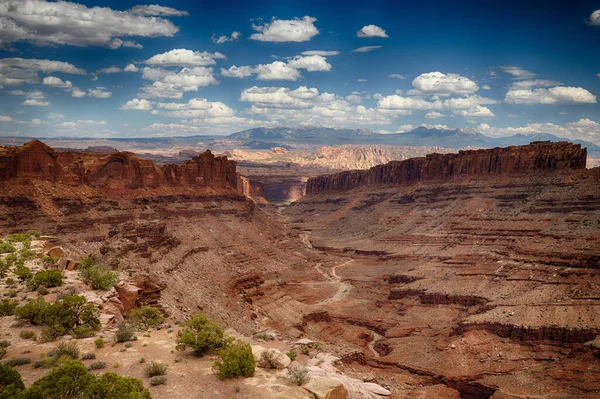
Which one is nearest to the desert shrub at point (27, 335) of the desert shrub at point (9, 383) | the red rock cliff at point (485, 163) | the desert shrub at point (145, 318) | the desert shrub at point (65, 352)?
the desert shrub at point (65, 352)

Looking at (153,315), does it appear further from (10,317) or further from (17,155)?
(17,155)

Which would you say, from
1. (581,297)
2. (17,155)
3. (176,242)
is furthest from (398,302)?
(17,155)

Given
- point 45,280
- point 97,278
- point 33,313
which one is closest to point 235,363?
point 33,313

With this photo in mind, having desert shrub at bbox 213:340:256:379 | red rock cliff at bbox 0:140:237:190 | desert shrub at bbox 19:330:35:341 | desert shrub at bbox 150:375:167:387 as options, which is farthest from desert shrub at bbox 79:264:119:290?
red rock cliff at bbox 0:140:237:190

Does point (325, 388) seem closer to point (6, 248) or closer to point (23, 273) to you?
point (23, 273)

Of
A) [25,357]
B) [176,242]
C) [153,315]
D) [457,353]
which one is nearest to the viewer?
[25,357]

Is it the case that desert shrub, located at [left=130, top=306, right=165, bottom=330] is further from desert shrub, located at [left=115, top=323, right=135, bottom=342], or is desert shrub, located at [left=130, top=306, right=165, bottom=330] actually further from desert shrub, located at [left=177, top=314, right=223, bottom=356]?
desert shrub, located at [left=177, top=314, right=223, bottom=356]
